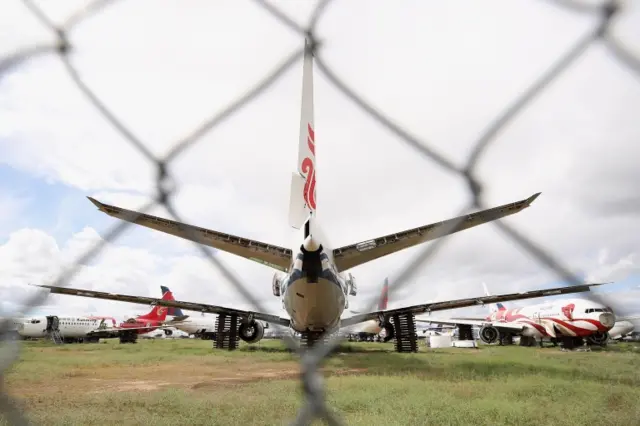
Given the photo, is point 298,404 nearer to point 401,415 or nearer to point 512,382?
point 401,415

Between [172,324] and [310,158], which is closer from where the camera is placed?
[310,158]

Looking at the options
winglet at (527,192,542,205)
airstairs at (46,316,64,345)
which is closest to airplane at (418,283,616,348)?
winglet at (527,192,542,205)

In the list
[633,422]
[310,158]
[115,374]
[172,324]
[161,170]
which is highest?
[172,324]

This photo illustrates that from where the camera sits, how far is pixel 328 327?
11.4 metres

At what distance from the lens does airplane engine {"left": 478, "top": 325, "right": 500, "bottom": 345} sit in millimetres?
25734

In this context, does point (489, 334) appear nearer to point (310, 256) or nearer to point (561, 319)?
point (561, 319)

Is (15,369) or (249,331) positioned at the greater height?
(249,331)

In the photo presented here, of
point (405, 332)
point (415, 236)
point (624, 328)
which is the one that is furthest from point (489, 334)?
point (415, 236)

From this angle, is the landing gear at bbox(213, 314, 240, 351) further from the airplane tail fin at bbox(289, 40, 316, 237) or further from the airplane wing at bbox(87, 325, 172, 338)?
the airplane wing at bbox(87, 325, 172, 338)

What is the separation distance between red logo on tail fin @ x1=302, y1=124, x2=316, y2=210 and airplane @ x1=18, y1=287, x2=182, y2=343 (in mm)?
32291

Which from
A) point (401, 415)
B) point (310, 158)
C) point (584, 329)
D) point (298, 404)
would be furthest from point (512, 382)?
point (584, 329)

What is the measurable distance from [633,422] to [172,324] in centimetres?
4344

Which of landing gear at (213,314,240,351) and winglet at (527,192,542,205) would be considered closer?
winglet at (527,192,542,205)

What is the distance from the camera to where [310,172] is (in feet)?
19.5
